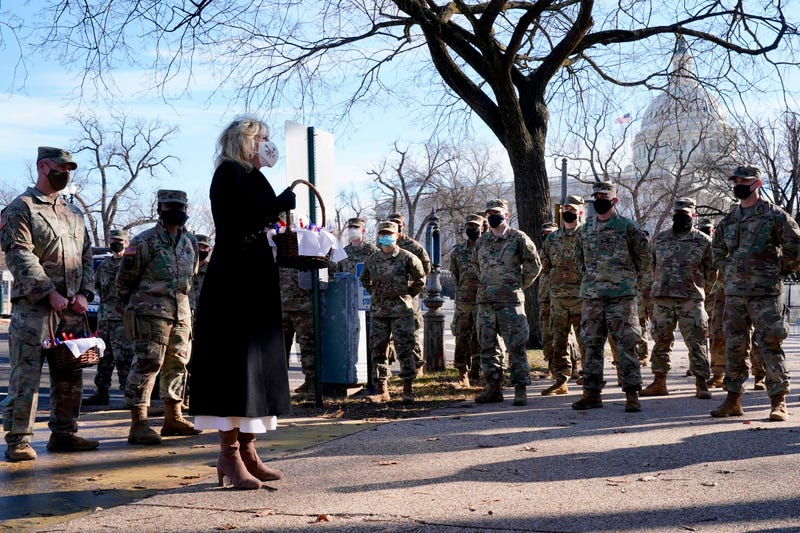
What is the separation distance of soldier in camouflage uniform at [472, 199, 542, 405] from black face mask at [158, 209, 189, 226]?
3.50m

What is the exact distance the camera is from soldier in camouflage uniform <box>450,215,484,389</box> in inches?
477

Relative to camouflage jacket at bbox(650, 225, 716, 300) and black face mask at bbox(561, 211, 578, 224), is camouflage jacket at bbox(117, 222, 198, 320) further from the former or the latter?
camouflage jacket at bbox(650, 225, 716, 300)

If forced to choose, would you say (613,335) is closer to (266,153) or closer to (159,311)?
(159,311)

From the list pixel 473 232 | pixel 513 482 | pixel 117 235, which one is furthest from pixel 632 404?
pixel 117 235

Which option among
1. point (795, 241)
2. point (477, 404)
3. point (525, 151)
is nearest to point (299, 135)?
point (477, 404)

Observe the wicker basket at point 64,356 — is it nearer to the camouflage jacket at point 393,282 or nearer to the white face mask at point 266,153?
the white face mask at point 266,153

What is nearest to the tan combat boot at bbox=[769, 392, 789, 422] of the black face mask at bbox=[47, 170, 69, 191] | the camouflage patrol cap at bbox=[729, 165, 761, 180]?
the camouflage patrol cap at bbox=[729, 165, 761, 180]

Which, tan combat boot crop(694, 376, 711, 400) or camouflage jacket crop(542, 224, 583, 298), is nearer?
tan combat boot crop(694, 376, 711, 400)

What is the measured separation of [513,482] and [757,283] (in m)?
3.90

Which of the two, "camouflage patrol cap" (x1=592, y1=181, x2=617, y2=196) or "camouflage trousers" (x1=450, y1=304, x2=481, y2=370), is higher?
"camouflage patrol cap" (x1=592, y1=181, x2=617, y2=196)

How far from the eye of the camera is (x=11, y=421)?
657 centimetres

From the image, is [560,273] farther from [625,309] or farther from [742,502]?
[742,502]

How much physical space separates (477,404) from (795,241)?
3.63 metres

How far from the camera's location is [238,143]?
553 centimetres
